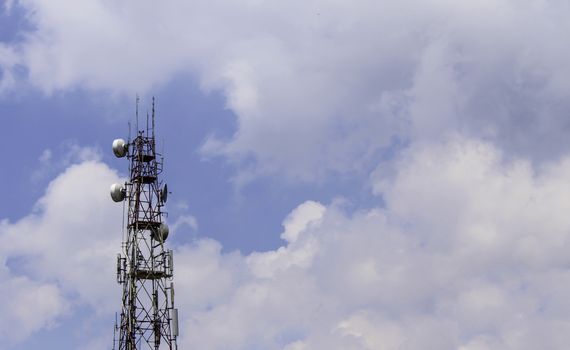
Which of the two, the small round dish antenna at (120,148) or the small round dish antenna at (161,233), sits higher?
the small round dish antenna at (120,148)

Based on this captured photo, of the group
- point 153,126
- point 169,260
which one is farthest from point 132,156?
point 169,260

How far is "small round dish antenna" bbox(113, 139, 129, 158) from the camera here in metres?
91.8

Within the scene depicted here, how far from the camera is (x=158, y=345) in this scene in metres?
87.9

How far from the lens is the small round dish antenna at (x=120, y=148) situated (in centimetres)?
9176

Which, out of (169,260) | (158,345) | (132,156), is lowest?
(158,345)

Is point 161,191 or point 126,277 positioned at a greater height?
point 161,191

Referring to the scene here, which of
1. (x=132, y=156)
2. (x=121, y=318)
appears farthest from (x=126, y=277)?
(x=132, y=156)

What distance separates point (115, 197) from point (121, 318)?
9532 millimetres

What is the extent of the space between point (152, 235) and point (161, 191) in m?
3.48

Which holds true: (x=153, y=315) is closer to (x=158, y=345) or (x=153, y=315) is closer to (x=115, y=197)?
(x=158, y=345)

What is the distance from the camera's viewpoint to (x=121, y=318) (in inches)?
3489

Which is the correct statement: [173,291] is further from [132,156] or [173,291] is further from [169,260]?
[132,156]

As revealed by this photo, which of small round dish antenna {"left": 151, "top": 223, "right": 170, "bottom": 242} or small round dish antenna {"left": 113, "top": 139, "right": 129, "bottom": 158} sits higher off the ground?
small round dish antenna {"left": 113, "top": 139, "right": 129, "bottom": 158}

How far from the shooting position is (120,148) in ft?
301
